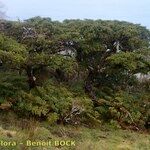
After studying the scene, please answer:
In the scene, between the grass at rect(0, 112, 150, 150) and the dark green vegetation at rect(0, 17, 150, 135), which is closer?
the grass at rect(0, 112, 150, 150)

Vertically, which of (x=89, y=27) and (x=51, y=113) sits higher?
(x=89, y=27)

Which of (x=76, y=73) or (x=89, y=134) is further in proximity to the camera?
(x=76, y=73)

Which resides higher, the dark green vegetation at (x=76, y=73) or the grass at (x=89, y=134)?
the dark green vegetation at (x=76, y=73)

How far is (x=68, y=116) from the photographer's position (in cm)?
1332

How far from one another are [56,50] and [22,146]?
6.93 m

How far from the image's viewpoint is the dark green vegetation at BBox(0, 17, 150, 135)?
1294 centimetres

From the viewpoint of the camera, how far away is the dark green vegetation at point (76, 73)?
12.9 metres

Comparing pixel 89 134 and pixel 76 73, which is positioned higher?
pixel 76 73

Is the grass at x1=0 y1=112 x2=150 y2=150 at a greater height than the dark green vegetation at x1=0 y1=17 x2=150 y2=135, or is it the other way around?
the dark green vegetation at x1=0 y1=17 x2=150 y2=135

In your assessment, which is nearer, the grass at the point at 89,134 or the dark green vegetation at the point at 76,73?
the grass at the point at 89,134

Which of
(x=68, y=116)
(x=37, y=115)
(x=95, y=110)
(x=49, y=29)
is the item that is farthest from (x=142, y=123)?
(x=49, y=29)

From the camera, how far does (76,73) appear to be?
15.1m

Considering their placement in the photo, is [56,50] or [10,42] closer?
[10,42]

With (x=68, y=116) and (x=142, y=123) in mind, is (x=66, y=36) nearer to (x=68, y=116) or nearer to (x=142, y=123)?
(x=68, y=116)
